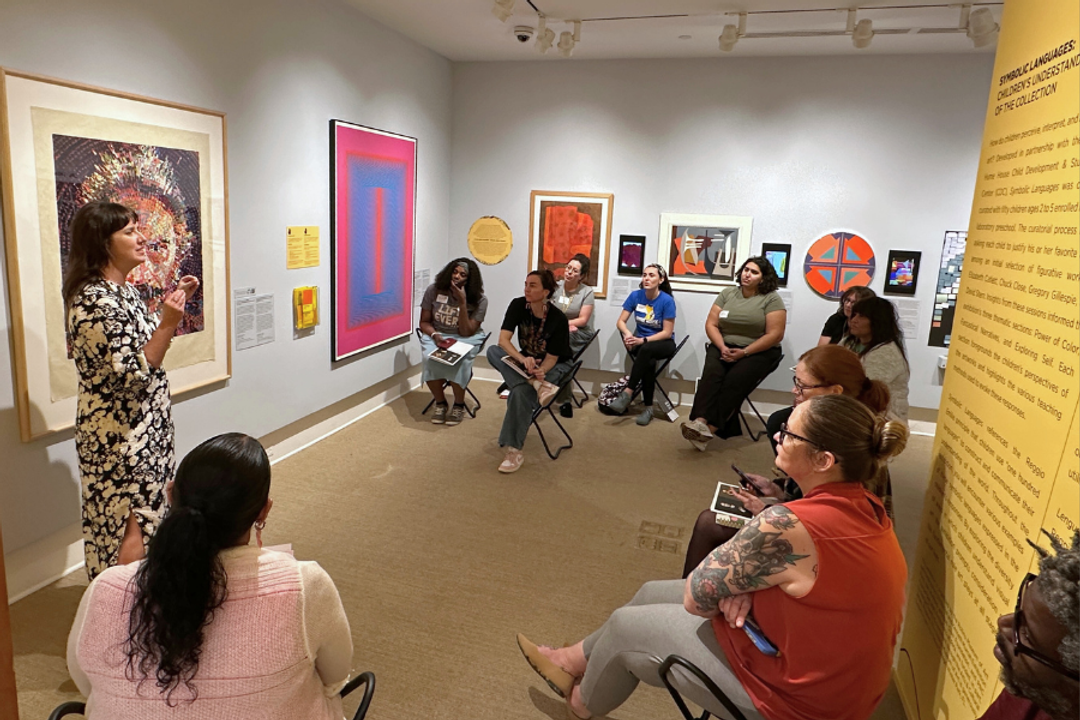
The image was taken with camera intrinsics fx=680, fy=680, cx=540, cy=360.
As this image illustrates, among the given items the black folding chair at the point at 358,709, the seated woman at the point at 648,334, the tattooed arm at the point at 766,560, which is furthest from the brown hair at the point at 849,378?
the seated woman at the point at 648,334

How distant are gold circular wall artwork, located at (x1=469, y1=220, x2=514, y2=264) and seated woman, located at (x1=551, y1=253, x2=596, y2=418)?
2.50 ft

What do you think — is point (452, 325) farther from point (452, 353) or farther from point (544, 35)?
point (544, 35)

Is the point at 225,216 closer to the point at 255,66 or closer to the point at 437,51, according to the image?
the point at 255,66

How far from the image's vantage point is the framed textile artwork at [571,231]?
6.32 metres

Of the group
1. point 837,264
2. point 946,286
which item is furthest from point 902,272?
point 837,264

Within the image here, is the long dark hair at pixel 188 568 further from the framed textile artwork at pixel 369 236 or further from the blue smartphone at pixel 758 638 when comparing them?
the framed textile artwork at pixel 369 236

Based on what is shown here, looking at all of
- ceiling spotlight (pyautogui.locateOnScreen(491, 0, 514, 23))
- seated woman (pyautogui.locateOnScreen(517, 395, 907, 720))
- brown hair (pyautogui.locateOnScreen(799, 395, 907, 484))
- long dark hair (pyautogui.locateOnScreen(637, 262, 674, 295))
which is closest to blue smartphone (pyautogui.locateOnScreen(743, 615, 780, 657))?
seated woman (pyautogui.locateOnScreen(517, 395, 907, 720))

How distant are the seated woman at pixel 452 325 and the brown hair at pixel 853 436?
392 cm

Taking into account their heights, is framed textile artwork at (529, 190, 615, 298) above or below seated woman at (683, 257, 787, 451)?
above

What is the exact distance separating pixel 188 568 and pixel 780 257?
18.4 feet

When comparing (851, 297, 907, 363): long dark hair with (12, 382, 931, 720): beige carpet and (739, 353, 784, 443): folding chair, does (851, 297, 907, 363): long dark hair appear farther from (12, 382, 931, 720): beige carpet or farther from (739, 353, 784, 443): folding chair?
(739, 353, 784, 443): folding chair

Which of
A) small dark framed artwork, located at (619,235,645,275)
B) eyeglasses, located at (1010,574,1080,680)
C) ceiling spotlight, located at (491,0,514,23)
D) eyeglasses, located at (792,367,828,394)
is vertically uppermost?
ceiling spotlight, located at (491,0,514,23)

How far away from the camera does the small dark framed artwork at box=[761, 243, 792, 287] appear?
5.94m

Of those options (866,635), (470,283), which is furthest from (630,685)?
(470,283)
